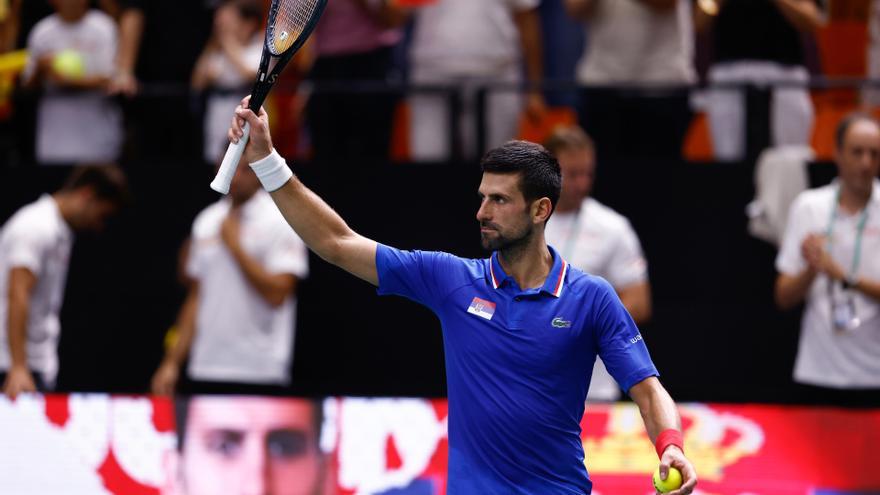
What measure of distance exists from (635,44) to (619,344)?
4.71m

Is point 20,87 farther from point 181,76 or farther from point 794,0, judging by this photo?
point 794,0

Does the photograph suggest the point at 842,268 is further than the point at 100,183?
No

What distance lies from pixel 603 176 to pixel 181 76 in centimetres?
305

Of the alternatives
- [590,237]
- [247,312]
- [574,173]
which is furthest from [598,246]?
[247,312]

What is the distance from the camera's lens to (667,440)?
182 inches

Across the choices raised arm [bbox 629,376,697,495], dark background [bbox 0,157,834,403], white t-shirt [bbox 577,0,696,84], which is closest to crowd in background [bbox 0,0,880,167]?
white t-shirt [bbox 577,0,696,84]

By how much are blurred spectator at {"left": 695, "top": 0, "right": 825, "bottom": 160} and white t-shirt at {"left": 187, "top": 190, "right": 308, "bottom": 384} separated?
291 cm

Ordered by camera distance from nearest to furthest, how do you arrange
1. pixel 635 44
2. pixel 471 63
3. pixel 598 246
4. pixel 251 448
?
pixel 251 448
pixel 598 246
pixel 635 44
pixel 471 63

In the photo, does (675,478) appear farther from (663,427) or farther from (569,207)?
(569,207)

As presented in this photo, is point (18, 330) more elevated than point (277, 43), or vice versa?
point (277, 43)

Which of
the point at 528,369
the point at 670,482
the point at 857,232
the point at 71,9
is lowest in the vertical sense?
the point at 670,482

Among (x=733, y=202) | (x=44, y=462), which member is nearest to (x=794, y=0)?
(x=733, y=202)

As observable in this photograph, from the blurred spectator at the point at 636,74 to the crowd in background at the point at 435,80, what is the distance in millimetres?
11

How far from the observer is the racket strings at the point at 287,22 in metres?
4.97
